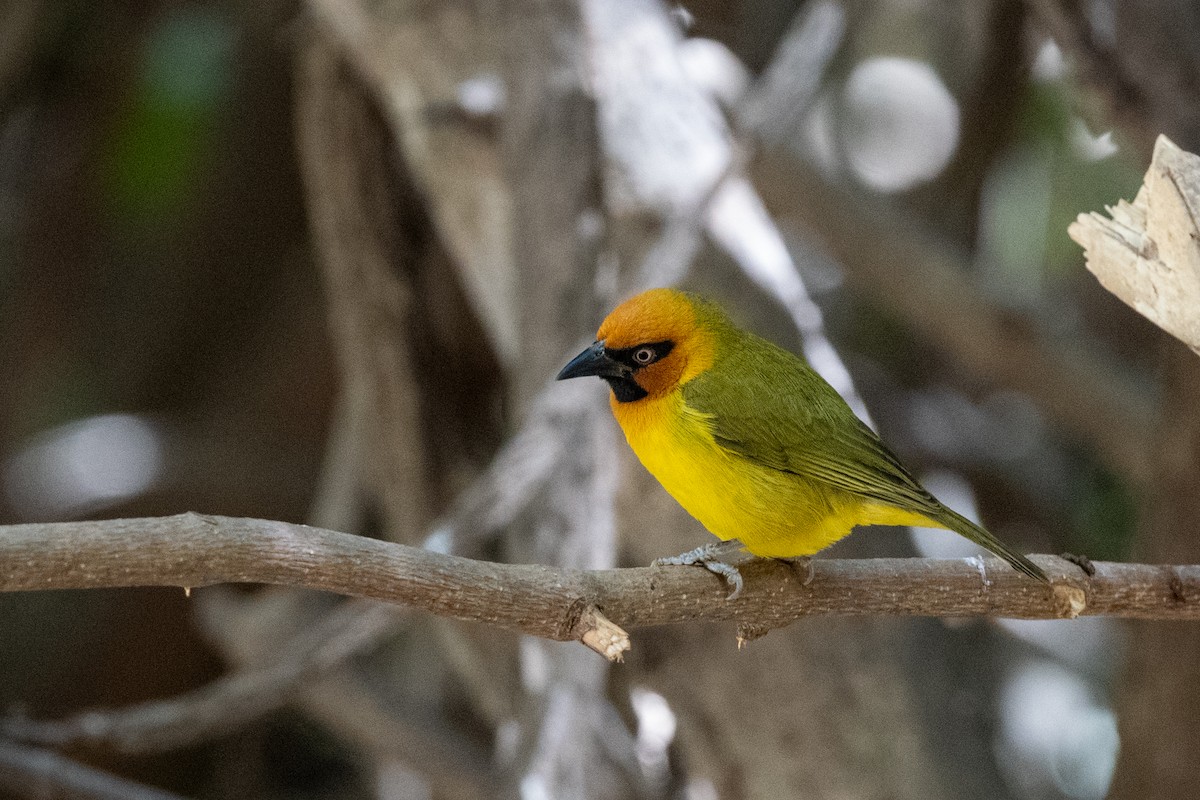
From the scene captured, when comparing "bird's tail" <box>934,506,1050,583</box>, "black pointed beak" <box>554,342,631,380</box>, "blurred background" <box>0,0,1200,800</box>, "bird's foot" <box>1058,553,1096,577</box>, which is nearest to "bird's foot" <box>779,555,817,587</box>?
"bird's tail" <box>934,506,1050,583</box>

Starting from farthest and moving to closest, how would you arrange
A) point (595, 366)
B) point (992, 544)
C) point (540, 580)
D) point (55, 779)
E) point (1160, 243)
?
point (55, 779) < point (595, 366) < point (992, 544) < point (1160, 243) < point (540, 580)

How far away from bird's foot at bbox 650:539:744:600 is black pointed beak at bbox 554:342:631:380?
1.60 ft

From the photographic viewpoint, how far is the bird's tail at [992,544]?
2.44m

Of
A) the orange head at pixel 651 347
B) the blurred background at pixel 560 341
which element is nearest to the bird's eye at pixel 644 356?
the orange head at pixel 651 347

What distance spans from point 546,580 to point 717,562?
0.61 meters

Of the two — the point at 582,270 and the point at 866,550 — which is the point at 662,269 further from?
the point at 866,550

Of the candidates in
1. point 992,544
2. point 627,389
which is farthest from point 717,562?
point 627,389

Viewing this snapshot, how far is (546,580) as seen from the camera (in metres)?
2.08

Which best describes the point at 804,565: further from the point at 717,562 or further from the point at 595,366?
the point at 595,366

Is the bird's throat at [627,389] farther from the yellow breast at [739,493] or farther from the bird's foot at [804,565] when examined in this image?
the bird's foot at [804,565]

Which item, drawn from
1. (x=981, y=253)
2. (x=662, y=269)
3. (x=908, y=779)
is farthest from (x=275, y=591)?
(x=981, y=253)

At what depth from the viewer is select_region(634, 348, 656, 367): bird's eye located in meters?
3.10

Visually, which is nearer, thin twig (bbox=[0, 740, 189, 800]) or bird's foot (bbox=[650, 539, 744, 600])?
bird's foot (bbox=[650, 539, 744, 600])

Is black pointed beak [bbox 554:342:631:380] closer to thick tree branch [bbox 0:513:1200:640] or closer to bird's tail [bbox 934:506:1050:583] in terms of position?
thick tree branch [bbox 0:513:1200:640]
